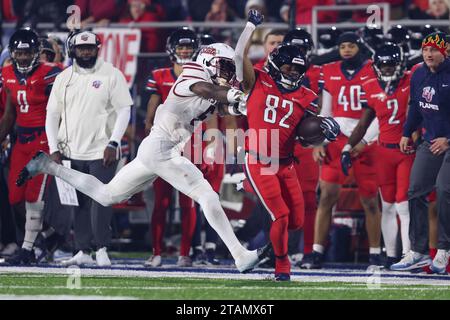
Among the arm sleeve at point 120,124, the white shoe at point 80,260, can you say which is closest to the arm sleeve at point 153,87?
the arm sleeve at point 120,124

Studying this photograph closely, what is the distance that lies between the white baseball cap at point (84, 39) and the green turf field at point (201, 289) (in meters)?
2.32

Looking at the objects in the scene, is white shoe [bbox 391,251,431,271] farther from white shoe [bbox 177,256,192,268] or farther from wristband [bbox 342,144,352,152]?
white shoe [bbox 177,256,192,268]

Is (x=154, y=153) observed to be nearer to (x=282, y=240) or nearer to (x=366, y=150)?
(x=282, y=240)

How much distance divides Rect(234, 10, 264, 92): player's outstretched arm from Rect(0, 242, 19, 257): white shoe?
326cm

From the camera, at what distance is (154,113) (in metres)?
11.1

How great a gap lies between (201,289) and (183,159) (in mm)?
1406

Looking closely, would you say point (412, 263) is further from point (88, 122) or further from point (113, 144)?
point (88, 122)

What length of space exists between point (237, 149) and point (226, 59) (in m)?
1.44

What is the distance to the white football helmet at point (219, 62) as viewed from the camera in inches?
376

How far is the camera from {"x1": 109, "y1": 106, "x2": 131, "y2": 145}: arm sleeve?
10.7 meters

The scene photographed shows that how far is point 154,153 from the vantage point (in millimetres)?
9547

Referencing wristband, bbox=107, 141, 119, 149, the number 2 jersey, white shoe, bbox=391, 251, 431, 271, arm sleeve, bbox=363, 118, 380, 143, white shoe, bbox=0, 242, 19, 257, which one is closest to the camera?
white shoe, bbox=391, 251, 431, 271

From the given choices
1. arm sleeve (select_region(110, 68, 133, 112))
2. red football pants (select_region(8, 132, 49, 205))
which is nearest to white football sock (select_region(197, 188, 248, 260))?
arm sleeve (select_region(110, 68, 133, 112))

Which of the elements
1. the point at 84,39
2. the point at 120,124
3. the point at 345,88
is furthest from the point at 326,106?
the point at 84,39
